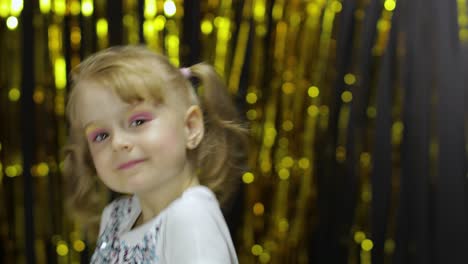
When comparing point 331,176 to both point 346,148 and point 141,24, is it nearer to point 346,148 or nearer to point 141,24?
point 346,148

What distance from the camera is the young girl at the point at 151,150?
81cm

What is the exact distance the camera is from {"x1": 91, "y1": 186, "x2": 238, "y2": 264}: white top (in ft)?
2.58

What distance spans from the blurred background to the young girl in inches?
21.6

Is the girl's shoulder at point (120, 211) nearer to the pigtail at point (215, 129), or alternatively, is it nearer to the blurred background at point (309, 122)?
the pigtail at point (215, 129)

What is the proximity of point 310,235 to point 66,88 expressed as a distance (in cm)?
56

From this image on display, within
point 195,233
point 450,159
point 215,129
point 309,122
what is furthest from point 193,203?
point 450,159

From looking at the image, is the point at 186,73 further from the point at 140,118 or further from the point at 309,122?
the point at 309,122

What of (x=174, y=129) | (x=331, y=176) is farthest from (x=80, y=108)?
(x=331, y=176)

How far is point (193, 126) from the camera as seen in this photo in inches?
35.3

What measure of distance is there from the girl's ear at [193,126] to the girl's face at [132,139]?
0.02m

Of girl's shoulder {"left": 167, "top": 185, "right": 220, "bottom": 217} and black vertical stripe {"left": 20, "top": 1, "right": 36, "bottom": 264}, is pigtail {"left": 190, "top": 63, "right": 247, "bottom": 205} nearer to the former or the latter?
girl's shoulder {"left": 167, "top": 185, "right": 220, "bottom": 217}

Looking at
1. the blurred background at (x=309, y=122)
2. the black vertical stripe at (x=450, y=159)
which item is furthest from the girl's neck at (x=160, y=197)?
the black vertical stripe at (x=450, y=159)

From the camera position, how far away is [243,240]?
1491mm

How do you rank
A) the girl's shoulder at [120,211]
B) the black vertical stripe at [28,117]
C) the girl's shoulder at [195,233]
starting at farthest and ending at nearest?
the black vertical stripe at [28,117], the girl's shoulder at [120,211], the girl's shoulder at [195,233]
